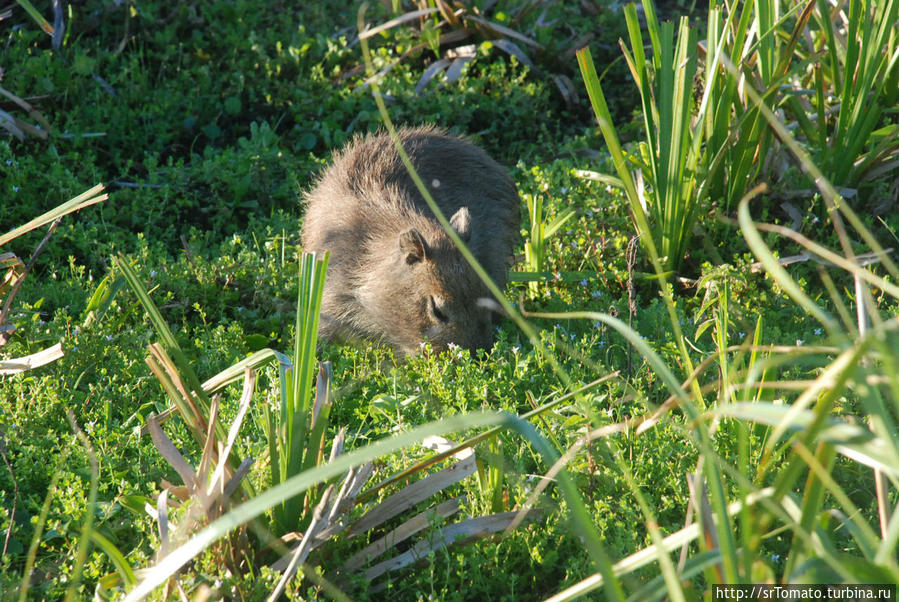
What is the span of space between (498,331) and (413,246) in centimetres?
61

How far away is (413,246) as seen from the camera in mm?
4383

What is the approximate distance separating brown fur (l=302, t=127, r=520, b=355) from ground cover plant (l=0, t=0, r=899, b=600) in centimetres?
24

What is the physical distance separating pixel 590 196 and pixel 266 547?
3638 millimetres

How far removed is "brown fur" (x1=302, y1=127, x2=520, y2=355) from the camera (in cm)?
436

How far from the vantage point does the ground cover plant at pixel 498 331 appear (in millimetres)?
2023

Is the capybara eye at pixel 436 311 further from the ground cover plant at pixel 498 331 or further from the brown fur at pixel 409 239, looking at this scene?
the ground cover plant at pixel 498 331

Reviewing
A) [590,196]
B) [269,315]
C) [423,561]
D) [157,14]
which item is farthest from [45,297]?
[157,14]

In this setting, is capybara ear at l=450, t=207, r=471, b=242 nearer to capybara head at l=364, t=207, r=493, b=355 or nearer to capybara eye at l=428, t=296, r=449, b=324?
capybara head at l=364, t=207, r=493, b=355

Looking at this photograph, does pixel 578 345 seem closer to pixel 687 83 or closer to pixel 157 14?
pixel 687 83

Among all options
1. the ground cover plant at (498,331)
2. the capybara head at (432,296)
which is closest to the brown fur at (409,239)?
the capybara head at (432,296)

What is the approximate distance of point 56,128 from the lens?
5961mm

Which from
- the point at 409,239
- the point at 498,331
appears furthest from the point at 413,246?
the point at 498,331

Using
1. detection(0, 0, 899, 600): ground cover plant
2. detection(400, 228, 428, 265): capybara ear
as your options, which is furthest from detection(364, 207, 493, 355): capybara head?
detection(0, 0, 899, 600): ground cover plant

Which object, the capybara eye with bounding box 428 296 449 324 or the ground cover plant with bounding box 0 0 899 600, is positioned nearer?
the ground cover plant with bounding box 0 0 899 600
